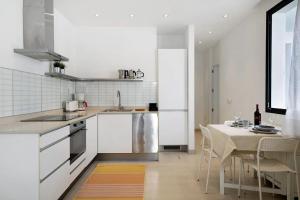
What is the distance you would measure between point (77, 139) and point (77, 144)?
62 millimetres

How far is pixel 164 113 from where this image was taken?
4891mm

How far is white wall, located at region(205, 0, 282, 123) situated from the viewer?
3812mm

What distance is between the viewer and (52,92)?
3.78 meters

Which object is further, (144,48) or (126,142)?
(144,48)

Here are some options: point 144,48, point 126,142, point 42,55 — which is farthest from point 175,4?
point 126,142

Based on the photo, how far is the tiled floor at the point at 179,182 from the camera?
2.75 m

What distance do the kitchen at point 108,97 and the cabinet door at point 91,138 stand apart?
2 centimetres

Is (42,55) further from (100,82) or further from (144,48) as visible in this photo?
(144,48)

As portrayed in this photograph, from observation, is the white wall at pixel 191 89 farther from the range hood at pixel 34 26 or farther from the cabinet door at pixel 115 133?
the range hood at pixel 34 26

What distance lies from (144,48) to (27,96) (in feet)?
8.82

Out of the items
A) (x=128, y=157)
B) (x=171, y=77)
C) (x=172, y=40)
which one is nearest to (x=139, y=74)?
(x=171, y=77)

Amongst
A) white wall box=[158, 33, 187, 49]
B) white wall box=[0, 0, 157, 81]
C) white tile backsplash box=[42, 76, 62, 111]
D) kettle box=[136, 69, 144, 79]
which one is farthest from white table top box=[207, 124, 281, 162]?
white wall box=[158, 33, 187, 49]

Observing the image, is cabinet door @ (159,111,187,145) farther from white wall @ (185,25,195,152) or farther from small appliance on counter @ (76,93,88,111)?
small appliance on counter @ (76,93,88,111)

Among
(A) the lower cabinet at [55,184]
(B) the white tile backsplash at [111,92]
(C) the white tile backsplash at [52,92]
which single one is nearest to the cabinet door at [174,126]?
(C) the white tile backsplash at [52,92]
